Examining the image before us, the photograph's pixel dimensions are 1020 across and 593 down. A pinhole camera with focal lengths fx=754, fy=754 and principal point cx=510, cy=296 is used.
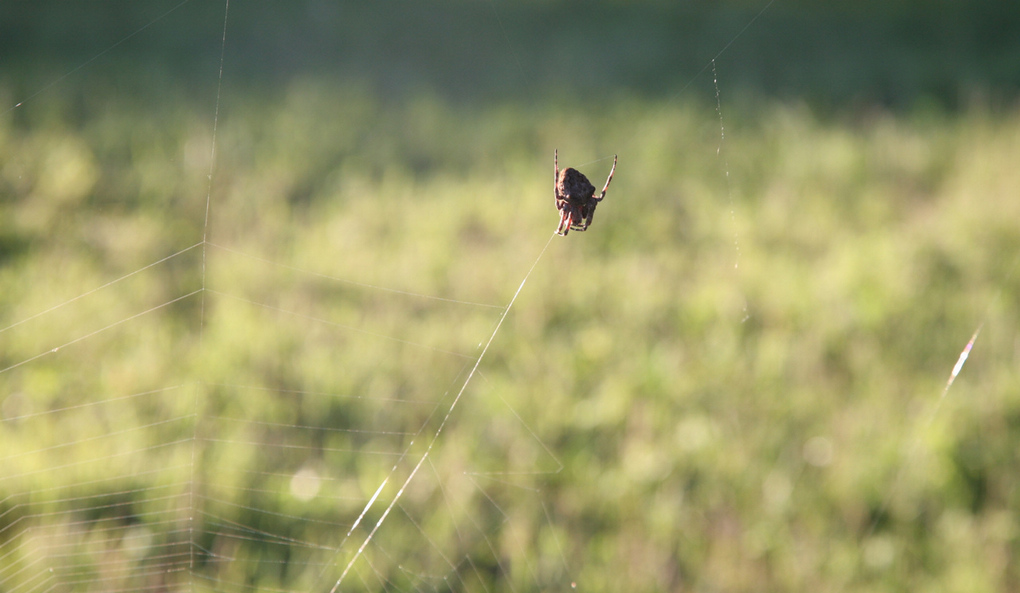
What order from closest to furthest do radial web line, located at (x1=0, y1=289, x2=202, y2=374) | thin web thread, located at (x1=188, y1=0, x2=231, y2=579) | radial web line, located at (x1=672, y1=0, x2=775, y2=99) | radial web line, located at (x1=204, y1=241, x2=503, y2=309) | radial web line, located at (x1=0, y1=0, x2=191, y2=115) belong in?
thin web thread, located at (x1=188, y1=0, x2=231, y2=579) < radial web line, located at (x1=0, y1=289, x2=202, y2=374) < radial web line, located at (x1=204, y1=241, x2=503, y2=309) < radial web line, located at (x1=0, y1=0, x2=191, y2=115) < radial web line, located at (x1=672, y1=0, x2=775, y2=99)

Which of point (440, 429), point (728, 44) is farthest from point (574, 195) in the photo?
point (728, 44)

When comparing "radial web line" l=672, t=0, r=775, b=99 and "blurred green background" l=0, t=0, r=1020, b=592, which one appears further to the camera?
"radial web line" l=672, t=0, r=775, b=99

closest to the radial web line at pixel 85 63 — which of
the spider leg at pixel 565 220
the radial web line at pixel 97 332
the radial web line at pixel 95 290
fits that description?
the radial web line at pixel 95 290

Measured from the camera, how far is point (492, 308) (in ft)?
9.61

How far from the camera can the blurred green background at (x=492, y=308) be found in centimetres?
209

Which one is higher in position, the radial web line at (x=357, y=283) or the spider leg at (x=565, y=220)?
the radial web line at (x=357, y=283)

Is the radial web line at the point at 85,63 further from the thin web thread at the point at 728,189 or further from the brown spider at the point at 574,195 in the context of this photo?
the thin web thread at the point at 728,189

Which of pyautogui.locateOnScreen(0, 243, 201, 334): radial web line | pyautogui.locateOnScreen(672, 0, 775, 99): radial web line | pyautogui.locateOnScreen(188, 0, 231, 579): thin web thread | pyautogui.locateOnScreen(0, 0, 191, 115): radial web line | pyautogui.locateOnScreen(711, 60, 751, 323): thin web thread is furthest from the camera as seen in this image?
pyautogui.locateOnScreen(672, 0, 775, 99): radial web line

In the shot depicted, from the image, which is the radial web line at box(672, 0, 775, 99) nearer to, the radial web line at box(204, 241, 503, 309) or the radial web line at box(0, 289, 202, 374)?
the radial web line at box(204, 241, 503, 309)

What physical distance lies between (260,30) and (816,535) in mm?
4197

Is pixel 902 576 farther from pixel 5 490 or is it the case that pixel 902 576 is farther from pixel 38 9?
pixel 38 9

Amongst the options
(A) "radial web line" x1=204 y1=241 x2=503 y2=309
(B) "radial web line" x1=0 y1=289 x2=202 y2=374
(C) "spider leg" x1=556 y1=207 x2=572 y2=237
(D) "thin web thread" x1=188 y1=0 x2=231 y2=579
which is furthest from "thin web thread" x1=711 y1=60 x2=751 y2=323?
(B) "radial web line" x1=0 y1=289 x2=202 y2=374

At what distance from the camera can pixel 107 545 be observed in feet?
6.34

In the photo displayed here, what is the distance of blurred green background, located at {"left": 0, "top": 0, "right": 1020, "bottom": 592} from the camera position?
209 cm
